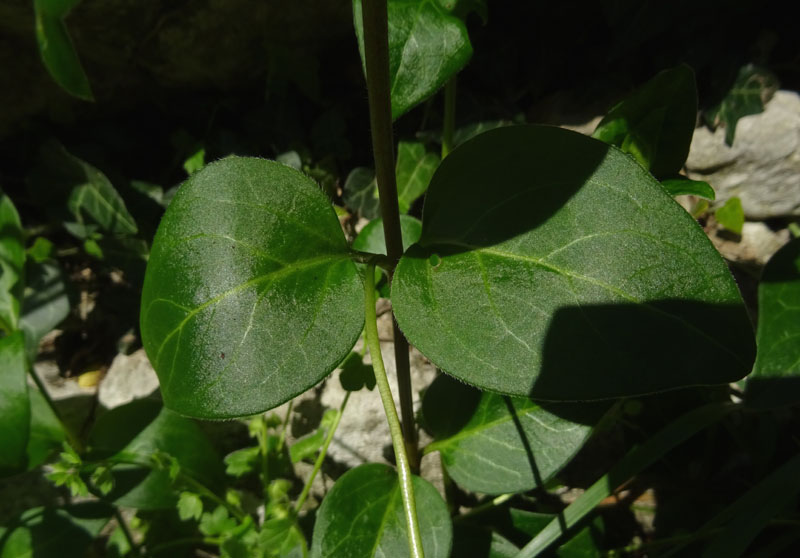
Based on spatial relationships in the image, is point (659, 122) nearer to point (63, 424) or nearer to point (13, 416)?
point (13, 416)

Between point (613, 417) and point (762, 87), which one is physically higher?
point (762, 87)

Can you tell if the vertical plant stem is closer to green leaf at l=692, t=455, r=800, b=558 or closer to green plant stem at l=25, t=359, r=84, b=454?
green leaf at l=692, t=455, r=800, b=558

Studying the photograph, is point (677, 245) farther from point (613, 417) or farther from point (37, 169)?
point (37, 169)

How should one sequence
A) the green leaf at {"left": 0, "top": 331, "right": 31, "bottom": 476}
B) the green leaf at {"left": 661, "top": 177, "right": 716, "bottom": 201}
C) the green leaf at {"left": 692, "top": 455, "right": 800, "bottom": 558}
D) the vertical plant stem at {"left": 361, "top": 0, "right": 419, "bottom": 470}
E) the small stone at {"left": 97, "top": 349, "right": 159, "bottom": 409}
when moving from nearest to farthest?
the vertical plant stem at {"left": 361, "top": 0, "right": 419, "bottom": 470} < the green leaf at {"left": 661, "top": 177, "right": 716, "bottom": 201} < the green leaf at {"left": 692, "top": 455, "right": 800, "bottom": 558} < the green leaf at {"left": 0, "top": 331, "right": 31, "bottom": 476} < the small stone at {"left": 97, "top": 349, "right": 159, "bottom": 409}

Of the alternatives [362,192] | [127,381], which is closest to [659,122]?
[362,192]

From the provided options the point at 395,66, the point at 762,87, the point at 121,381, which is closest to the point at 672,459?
the point at 762,87

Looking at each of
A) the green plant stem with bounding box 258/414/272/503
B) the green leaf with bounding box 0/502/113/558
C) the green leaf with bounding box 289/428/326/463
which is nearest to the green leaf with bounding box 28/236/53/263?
the green leaf with bounding box 0/502/113/558
